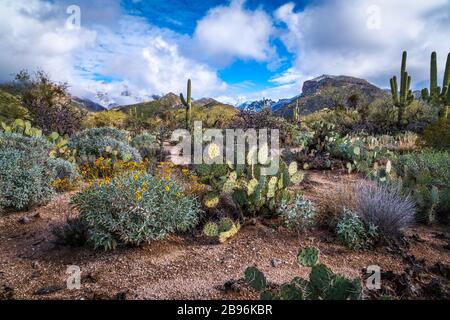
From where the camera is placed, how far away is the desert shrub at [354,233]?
385 cm

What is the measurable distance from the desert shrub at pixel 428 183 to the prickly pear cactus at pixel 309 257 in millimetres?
2926

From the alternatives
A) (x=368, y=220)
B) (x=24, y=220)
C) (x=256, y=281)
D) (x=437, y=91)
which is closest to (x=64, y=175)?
(x=24, y=220)

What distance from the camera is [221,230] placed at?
4.00 meters

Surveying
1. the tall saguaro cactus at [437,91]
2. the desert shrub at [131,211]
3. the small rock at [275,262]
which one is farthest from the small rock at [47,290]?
the tall saguaro cactus at [437,91]

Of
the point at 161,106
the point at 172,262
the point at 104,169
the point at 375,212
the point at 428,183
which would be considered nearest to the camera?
the point at 172,262

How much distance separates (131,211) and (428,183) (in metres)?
5.29

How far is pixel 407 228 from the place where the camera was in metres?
4.38

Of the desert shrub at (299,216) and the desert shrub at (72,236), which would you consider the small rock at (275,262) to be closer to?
the desert shrub at (299,216)

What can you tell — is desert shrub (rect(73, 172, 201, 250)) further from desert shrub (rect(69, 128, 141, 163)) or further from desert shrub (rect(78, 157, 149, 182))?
desert shrub (rect(69, 128, 141, 163))

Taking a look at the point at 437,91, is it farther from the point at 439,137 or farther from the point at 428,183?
the point at 428,183

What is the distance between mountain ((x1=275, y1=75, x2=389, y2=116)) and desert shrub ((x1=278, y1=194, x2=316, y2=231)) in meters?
17.5

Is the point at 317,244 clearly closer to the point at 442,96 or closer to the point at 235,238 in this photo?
the point at 235,238

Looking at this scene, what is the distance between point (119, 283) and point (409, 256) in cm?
308

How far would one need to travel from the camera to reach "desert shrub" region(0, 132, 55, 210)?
5.07 meters
